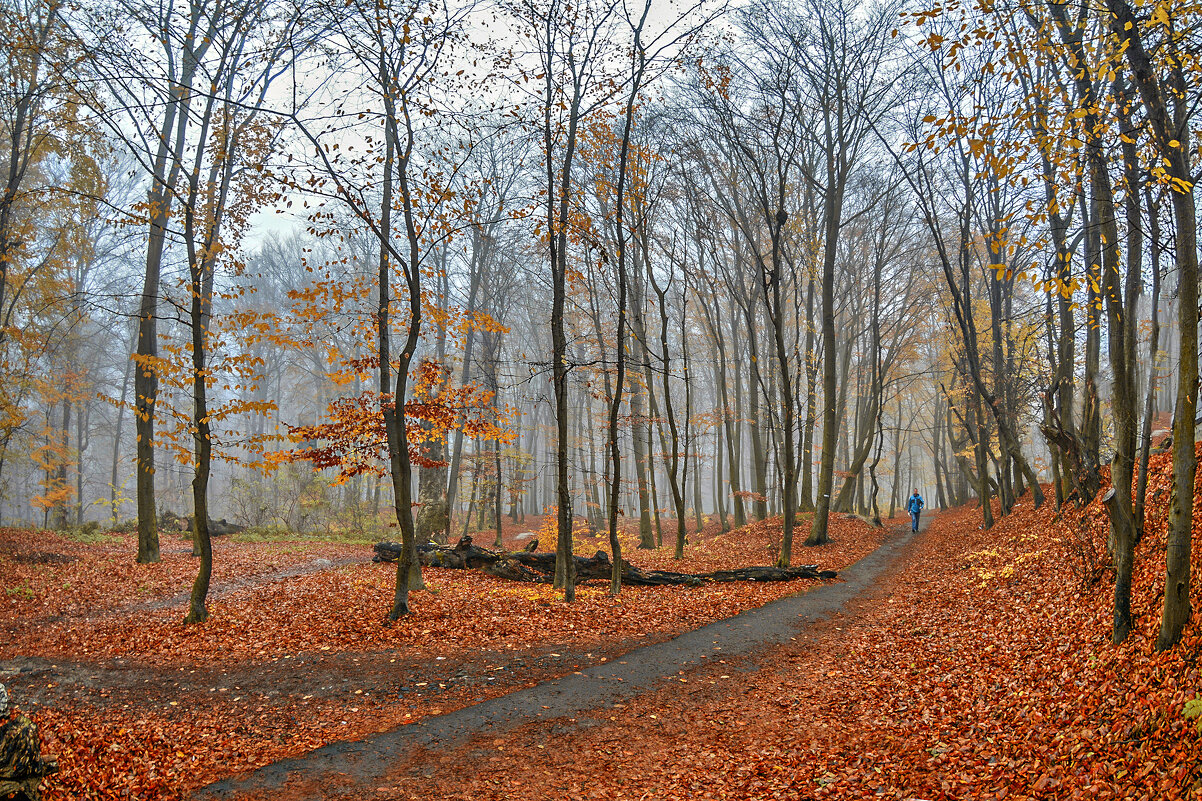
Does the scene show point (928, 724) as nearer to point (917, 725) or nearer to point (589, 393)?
point (917, 725)

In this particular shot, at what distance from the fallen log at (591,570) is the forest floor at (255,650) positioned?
1.25ft

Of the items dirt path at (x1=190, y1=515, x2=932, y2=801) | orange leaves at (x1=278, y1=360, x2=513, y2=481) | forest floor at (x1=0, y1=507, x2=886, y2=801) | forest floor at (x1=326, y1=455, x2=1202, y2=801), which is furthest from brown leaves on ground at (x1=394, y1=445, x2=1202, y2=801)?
orange leaves at (x1=278, y1=360, x2=513, y2=481)

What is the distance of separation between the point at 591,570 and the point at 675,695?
6.52 meters

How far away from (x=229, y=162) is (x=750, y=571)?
509 inches

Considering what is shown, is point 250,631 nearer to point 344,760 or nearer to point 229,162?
point 344,760

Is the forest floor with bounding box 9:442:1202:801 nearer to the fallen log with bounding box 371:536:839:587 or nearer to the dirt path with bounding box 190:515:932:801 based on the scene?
the dirt path with bounding box 190:515:932:801

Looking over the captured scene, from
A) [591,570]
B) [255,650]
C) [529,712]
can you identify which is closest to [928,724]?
[529,712]

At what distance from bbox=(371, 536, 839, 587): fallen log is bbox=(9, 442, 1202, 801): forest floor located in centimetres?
219

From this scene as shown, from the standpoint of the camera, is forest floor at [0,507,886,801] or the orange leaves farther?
the orange leaves

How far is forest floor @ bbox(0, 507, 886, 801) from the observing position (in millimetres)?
4848

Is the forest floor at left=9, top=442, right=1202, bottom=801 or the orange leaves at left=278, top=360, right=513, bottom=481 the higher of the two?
the orange leaves at left=278, top=360, right=513, bottom=481

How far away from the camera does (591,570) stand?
12.5 metres

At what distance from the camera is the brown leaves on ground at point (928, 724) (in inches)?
146

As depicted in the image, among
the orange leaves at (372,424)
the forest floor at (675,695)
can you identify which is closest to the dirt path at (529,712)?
the forest floor at (675,695)
